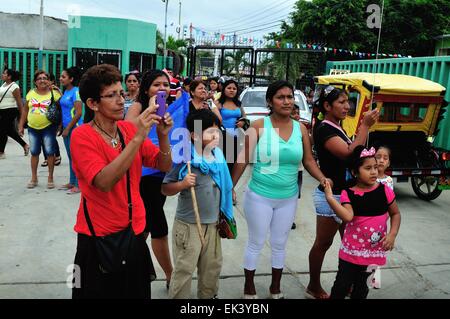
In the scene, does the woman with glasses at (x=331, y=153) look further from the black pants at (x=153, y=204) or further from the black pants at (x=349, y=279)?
the black pants at (x=153, y=204)

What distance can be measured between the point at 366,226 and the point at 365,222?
0.09 feet

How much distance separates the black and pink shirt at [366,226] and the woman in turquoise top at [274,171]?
0.38 metres

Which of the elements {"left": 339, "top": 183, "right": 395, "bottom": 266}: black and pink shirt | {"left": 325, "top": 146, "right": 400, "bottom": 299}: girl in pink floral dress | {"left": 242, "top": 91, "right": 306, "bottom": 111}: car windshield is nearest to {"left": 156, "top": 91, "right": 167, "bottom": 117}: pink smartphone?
{"left": 325, "top": 146, "right": 400, "bottom": 299}: girl in pink floral dress

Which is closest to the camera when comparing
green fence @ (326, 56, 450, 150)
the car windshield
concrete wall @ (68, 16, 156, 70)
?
green fence @ (326, 56, 450, 150)

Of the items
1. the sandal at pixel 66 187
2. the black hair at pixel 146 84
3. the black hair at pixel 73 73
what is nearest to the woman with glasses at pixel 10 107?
the sandal at pixel 66 187

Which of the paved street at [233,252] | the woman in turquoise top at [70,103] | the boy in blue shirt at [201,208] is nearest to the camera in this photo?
the boy in blue shirt at [201,208]

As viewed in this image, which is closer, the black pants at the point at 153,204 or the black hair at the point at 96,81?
the black hair at the point at 96,81

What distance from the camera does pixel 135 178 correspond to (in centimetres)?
242

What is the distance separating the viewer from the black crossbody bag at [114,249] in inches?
89.8

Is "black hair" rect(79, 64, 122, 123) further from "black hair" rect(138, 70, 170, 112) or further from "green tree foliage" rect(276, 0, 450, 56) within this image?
"green tree foliage" rect(276, 0, 450, 56)

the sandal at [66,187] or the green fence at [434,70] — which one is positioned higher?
the green fence at [434,70]

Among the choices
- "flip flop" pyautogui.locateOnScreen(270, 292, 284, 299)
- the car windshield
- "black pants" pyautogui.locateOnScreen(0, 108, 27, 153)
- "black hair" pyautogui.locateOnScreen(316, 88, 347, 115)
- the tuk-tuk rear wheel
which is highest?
"black hair" pyautogui.locateOnScreen(316, 88, 347, 115)

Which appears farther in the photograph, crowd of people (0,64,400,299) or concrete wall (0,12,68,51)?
concrete wall (0,12,68,51)

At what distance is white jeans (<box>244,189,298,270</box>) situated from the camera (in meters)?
3.47
